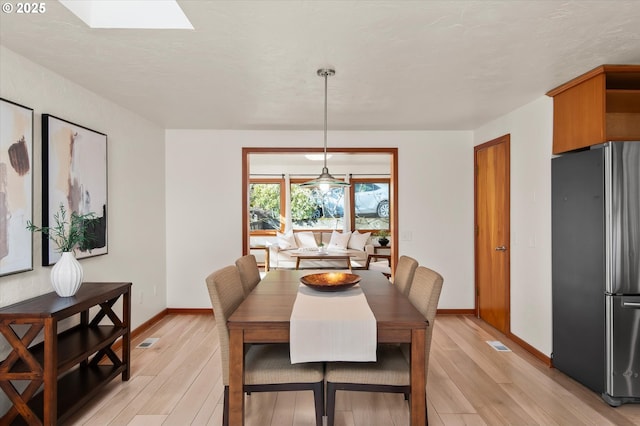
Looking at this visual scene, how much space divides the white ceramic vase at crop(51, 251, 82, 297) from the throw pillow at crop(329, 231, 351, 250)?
6000 mm

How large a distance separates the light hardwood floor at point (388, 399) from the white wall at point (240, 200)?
132 centimetres

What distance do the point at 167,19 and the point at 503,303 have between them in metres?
3.95

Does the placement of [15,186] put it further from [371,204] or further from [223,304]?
[371,204]

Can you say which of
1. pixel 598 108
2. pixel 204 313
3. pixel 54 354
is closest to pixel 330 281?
pixel 54 354

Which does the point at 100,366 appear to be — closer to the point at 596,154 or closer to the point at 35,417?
the point at 35,417

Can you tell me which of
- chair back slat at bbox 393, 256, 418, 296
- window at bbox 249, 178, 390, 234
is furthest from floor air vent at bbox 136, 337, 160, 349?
window at bbox 249, 178, 390, 234

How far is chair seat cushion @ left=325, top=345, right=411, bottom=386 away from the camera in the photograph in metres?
1.97

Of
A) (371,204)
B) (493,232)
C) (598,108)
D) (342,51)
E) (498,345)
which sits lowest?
(498,345)

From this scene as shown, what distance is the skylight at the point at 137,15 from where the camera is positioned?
1.98 meters

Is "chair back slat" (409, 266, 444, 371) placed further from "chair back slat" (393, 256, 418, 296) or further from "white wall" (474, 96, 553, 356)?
"white wall" (474, 96, 553, 356)

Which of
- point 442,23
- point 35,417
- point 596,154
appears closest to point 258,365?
point 35,417

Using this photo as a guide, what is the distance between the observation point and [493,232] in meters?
4.17

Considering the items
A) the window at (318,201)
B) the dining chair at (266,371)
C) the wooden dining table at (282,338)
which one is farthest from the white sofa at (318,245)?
the wooden dining table at (282,338)

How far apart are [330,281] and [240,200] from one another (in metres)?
2.30
